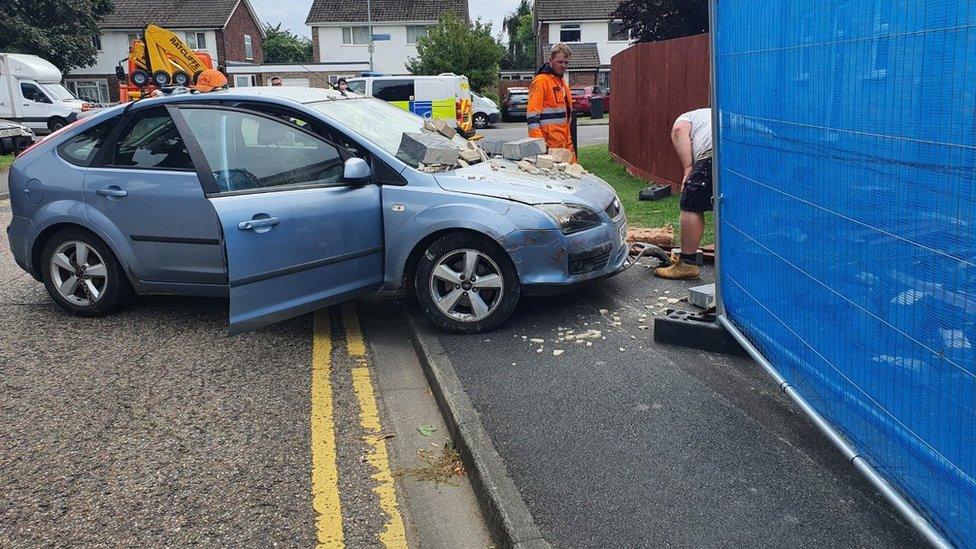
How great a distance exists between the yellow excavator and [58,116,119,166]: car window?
19.8 metres

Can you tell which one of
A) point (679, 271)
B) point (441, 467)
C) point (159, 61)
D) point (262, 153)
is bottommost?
point (441, 467)

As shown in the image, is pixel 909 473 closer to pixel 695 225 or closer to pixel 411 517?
pixel 411 517

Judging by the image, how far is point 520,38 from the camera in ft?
320

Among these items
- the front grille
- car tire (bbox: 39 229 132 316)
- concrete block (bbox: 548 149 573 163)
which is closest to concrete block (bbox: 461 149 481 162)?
concrete block (bbox: 548 149 573 163)

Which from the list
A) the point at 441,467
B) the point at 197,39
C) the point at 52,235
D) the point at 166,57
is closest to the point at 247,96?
the point at 52,235

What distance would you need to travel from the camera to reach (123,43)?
55500 millimetres

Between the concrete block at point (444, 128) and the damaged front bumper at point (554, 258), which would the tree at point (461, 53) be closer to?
the concrete block at point (444, 128)

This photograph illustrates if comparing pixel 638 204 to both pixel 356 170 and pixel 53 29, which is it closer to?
pixel 356 170

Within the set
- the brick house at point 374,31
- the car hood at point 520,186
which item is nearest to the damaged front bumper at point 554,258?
the car hood at point 520,186

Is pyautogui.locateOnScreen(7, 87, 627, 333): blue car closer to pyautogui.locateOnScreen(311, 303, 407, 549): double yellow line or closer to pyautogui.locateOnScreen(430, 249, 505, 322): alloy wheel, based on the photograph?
pyautogui.locateOnScreen(430, 249, 505, 322): alloy wheel

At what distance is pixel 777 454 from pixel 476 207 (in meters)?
2.57

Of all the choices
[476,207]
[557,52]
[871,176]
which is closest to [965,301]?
[871,176]

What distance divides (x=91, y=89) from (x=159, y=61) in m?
33.6

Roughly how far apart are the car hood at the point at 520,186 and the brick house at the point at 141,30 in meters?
52.4
